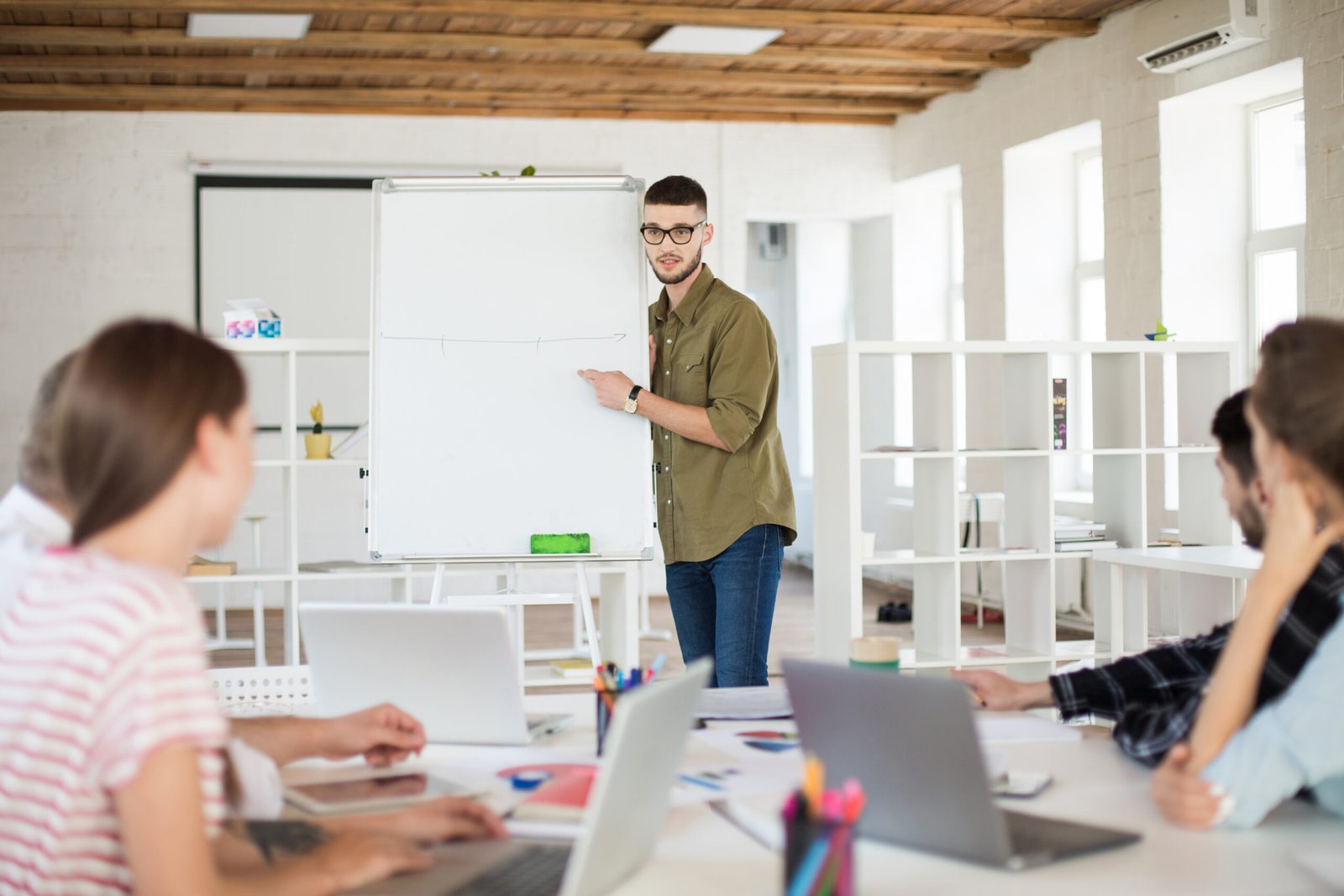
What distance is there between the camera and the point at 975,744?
1.19 meters

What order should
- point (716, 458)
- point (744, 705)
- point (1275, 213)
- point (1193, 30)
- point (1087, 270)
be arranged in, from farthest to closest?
point (1087, 270) → point (1275, 213) → point (1193, 30) → point (716, 458) → point (744, 705)

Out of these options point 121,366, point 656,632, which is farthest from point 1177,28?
point 121,366

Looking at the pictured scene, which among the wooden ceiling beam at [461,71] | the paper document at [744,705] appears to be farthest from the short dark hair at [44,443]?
the wooden ceiling beam at [461,71]

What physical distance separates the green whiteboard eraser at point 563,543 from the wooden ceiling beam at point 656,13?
3.19 m

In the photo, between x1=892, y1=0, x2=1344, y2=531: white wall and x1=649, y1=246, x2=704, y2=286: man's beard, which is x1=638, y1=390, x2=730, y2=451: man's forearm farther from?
x1=892, y1=0, x2=1344, y2=531: white wall

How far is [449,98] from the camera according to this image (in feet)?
25.2

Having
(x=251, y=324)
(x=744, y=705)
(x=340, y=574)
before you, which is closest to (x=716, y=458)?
(x=744, y=705)

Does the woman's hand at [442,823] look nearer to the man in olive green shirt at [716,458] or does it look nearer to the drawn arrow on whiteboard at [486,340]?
the man in olive green shirt at [716,458]

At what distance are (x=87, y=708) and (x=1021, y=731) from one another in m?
1.24

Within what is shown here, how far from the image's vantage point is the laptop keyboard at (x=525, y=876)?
1.18 m

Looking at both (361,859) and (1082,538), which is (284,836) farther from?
(1082,538)

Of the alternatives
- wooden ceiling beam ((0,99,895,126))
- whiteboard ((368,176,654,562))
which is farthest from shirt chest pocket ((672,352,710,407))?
wooden ceiling beam ((0,99,895,126))

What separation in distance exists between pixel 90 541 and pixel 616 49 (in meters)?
5.85

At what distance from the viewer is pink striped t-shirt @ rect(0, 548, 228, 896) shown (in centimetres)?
102
